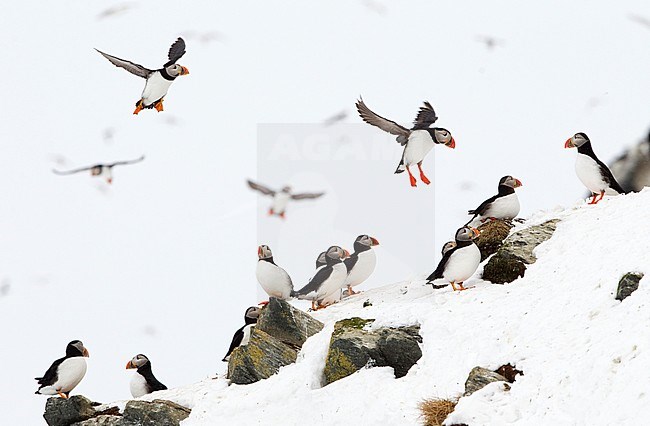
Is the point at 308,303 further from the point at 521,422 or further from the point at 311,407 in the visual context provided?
the point at 521,422

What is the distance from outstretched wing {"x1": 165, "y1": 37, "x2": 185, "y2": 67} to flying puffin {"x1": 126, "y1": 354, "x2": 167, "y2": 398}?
20.6 feet

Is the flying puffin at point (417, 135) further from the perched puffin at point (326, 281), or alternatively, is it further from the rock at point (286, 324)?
the rock at point (286, 324)

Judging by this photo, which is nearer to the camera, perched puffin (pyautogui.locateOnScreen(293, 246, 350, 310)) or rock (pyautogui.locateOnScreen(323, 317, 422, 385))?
rock (pyautogui.locateOnScreen(323, 317, 422, 385))

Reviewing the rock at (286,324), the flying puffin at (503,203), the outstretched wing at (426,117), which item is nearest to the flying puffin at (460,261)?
the flying puffin at (503,203)

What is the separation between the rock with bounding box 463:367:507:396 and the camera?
11.4 m

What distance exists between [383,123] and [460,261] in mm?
4836

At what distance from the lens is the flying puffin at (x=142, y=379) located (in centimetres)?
1745

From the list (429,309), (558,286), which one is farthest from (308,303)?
(558,286)

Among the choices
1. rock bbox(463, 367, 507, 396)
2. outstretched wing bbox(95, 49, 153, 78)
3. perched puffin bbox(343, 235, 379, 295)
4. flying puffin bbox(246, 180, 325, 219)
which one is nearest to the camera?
rock bbox(463, 367, 507, 396)

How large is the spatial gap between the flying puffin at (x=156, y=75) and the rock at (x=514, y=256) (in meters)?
7.86

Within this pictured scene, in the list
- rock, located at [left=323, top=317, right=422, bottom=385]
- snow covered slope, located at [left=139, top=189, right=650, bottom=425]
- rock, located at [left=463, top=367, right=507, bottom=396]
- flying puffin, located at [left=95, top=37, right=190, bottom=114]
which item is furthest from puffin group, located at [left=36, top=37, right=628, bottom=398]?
rock, located at [left=463, top=367, right=507, bottom=396]

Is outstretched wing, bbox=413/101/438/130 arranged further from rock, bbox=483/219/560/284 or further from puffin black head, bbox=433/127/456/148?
rock, bbox=483/219/560/284

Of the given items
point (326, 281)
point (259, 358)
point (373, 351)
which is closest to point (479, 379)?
point (373, 351)

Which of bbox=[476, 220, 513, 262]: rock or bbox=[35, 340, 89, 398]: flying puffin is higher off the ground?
bbox=[476, 220, 513, 262]: rock
